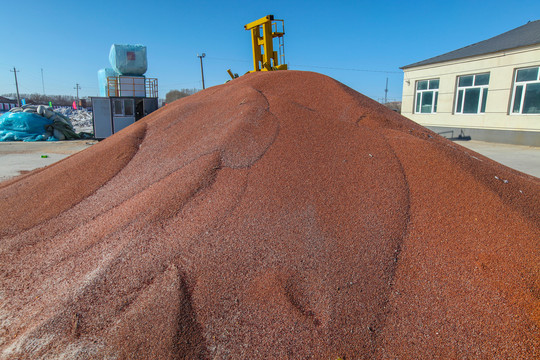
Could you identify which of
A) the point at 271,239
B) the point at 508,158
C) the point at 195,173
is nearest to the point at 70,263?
the point at 195,173

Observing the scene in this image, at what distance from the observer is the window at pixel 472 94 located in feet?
45.1

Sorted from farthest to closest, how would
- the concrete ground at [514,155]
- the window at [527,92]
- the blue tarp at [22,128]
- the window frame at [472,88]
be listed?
the blue tarp at [22,128] → the window frame at [472,88] → the window at [527,92] → the concrete ground at [514,155]

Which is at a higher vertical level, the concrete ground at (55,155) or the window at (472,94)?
Answer: the window at (472,94)

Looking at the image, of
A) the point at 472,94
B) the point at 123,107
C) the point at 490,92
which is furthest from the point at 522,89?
the point at 123,107

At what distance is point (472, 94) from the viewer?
14.3m

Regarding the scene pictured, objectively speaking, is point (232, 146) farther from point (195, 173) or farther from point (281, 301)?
point (281, 301)

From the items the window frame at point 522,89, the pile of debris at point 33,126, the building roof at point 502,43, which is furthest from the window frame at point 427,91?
the pile of debris at point 33,126

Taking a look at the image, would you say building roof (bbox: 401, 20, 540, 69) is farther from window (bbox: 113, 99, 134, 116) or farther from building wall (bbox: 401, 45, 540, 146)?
window (bbox: 113, 99, 134, 116)

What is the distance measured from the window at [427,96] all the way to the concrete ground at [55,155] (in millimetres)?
3174

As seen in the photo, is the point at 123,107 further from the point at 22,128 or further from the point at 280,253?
the point at 280,253

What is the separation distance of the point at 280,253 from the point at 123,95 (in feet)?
52.3

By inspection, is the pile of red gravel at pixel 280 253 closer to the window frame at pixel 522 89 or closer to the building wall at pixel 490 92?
the window frame at pixel 522 89

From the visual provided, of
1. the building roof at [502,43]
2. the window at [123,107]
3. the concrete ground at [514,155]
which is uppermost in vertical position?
the building roof at [502,43]

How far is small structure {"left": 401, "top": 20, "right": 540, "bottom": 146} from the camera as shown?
12.0m
